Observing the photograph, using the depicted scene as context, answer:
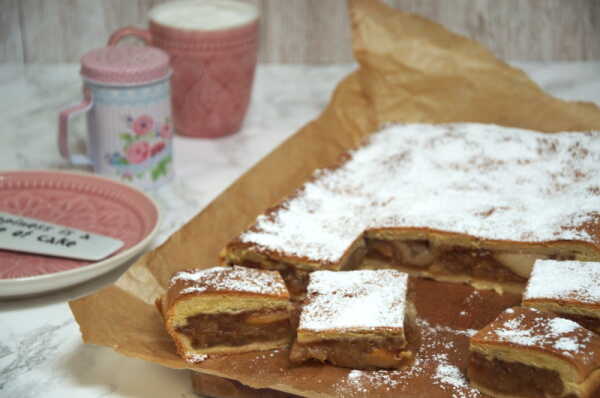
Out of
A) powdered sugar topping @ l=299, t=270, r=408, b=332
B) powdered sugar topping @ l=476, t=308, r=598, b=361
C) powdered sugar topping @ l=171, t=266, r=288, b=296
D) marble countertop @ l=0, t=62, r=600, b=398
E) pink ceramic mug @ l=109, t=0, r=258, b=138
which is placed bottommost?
marble countertop @ l=0, t=62, r=600, b=398

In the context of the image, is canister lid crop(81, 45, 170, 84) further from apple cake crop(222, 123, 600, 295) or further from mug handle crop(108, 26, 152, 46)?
apple cake crop(222, 123, 600, 295)

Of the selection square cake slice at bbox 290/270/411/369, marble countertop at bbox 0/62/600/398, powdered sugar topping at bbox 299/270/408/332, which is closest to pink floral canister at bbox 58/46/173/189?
marble countertop at bbox 0/62/600/398

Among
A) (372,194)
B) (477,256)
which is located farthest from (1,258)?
(477,256)

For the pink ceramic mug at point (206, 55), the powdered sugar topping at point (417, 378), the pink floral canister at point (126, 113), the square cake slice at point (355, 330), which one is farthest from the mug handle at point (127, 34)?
the powdered sugar topping at point (417, 378)

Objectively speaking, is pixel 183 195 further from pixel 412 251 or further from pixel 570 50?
pixel 570 50

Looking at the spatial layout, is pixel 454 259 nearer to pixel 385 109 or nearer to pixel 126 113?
pixel 385 109

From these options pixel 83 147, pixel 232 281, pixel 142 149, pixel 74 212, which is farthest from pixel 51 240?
pixel 83 147

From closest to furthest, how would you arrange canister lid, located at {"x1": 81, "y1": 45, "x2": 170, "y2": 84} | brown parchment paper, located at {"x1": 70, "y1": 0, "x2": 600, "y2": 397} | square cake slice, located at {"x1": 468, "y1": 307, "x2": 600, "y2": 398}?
1. square cake slice, located at {"x1": 468, "y1": 307, "x2": 600, "y2": 398}
2. brown parchment paper, located at {"x1": 70, "y1": 0, "x2": 600, "y2": 397}
3. canister lid, located at {"x1": 81, "y1": 45, "x2": 170, "y2": 84}
